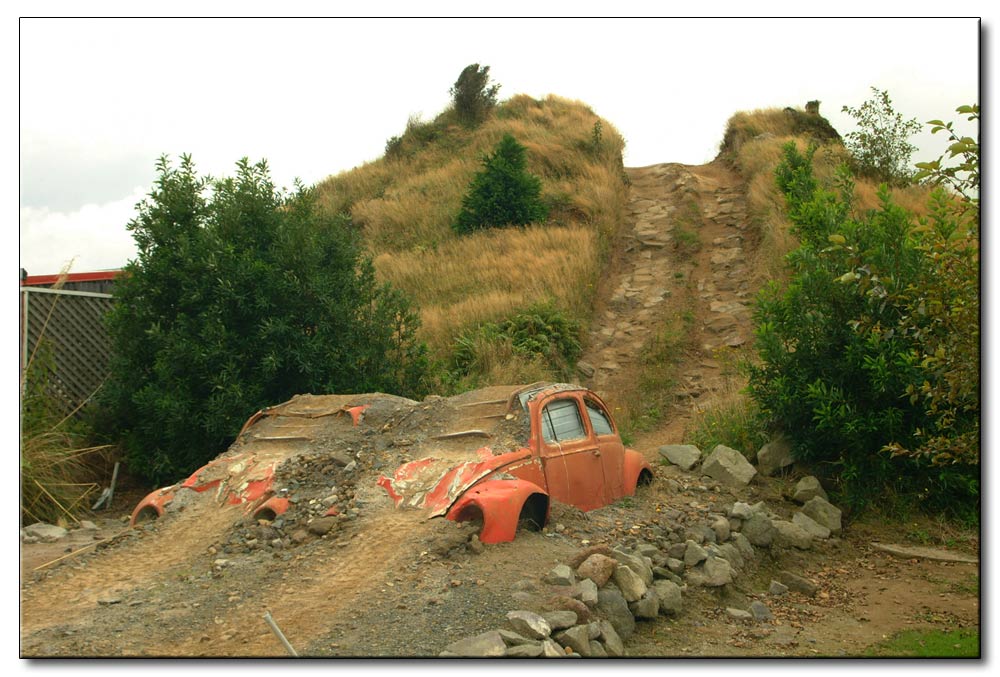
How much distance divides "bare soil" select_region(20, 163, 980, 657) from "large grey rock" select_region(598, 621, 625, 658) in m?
0.22

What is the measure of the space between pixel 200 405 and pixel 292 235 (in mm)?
2636

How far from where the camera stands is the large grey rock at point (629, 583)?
5.85 metres

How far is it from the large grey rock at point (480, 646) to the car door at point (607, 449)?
3.32 meters

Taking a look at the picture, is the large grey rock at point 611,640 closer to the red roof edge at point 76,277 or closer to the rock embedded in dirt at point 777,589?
the rock embedded in dirt at point 777,589

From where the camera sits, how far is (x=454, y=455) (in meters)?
7.11

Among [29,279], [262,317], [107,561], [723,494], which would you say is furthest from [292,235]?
[723,494]

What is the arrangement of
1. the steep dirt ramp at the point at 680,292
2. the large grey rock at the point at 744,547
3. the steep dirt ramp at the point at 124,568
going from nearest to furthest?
the steep dirt ramp at the point at 124,568, the large grey rock at the point at 744,547, the steep dirt ramp at the point at 680,292

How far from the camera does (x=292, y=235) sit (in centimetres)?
1159

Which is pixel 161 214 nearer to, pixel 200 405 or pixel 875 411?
pixel 200 405

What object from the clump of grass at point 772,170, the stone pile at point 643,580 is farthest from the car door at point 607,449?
the clump of grass at point 772,170

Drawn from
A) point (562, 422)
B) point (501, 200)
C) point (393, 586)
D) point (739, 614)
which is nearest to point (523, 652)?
point (393, 586)

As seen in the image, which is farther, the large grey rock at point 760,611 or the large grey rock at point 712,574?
the large grey rock at point 712,574

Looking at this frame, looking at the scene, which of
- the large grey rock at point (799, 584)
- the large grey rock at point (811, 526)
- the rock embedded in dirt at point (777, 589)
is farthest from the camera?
the large grey rock at point (811, 526)

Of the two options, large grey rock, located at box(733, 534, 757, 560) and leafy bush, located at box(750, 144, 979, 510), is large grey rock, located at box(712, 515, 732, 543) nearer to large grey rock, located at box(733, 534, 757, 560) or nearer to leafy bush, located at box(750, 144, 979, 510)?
large grey rock, located at box(733, 534, 757, 560)
